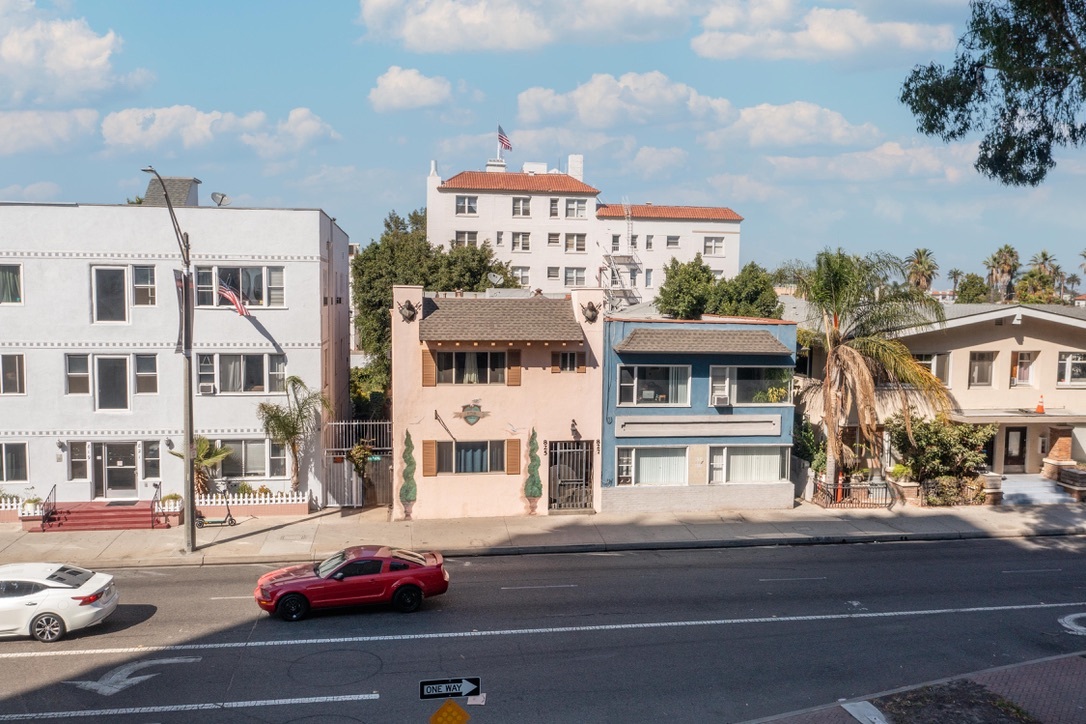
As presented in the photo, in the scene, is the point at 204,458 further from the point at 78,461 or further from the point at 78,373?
the point at 78,373

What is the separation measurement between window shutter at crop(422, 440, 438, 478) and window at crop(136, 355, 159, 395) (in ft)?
28.8

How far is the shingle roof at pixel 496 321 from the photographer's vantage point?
27719 millimetres

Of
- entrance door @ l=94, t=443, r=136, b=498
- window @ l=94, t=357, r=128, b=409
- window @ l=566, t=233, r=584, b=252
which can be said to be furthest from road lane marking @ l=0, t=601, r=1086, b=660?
window @ l=566, t=233, r=584, b=252

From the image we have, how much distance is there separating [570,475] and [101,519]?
1458 centimetres

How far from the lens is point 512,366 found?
28.7 meters

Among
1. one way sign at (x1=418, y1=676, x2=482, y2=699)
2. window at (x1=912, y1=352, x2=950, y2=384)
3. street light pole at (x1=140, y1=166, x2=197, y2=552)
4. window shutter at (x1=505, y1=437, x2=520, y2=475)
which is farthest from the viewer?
window at (x1=912, y1=352, x2=950, y2=384)

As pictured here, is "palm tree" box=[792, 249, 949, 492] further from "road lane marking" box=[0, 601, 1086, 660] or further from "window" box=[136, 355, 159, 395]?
"window" box=[136, 355, 159, 395]

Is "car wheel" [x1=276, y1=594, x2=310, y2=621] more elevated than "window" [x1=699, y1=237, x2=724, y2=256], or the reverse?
"window" [x1=699, y1=237, x2=724, y2=256]

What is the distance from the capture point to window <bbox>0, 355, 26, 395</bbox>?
91.5 ft

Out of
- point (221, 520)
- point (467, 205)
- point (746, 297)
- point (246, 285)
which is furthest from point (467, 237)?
point (221, 520)

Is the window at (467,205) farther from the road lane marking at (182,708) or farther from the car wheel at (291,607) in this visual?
the road lane marking at (182,708)

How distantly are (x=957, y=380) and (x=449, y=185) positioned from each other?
4102cm

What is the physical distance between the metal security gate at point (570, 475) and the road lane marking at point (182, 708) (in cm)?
1465

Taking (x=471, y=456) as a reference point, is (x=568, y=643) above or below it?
below
